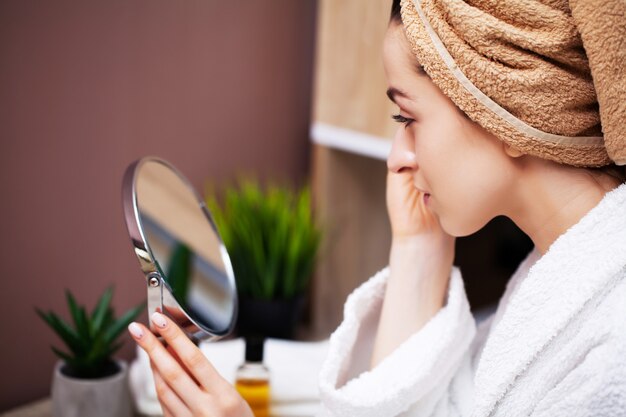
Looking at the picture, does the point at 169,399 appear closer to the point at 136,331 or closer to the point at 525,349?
the point at 136,331

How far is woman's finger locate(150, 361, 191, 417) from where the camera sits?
2.12 ft

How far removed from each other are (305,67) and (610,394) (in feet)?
3.00

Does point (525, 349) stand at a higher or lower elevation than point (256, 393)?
higher

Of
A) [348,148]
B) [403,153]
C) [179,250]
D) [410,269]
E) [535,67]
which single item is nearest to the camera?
[535,67]

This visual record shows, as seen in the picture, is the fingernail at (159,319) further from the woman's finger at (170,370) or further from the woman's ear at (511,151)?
the woman's ear at (511,151)

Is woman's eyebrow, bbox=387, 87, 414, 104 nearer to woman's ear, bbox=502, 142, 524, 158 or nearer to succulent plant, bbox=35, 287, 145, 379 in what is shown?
woman's ear, bbox=502, 142, 524, 158

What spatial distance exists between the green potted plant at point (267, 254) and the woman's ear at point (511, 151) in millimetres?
541

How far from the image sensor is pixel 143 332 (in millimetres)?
627

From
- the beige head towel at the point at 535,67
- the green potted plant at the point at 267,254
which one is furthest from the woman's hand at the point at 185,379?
the green potted plant at the point at 267,254

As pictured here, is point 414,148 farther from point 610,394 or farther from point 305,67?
point 305,67

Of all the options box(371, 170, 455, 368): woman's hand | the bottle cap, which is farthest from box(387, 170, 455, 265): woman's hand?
the bottle cap

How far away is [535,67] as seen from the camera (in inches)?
22.1

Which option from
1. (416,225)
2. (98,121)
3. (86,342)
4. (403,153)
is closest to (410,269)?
(416,225)

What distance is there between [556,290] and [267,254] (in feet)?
1.99
